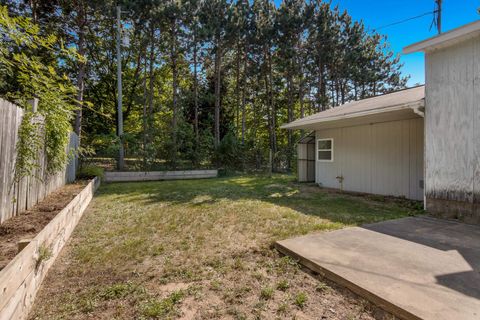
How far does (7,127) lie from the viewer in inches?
118

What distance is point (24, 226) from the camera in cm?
293

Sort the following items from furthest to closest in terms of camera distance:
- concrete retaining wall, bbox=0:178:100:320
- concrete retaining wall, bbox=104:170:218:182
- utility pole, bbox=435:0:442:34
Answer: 1. concrete retaining wall, bbox=104:170:218:182
2. utility pole, bbox=435:0:442:34
3. concrete retaining wall, bbox=0:178:100:320

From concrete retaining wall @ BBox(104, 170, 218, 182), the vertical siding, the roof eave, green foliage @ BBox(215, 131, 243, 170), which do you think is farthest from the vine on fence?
green foliage @ BBox(215, 131, 243, 170)

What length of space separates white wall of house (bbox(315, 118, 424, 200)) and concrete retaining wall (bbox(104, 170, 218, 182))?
17.6 feet

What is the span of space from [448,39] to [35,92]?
20.4ft

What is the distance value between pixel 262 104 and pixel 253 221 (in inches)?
636

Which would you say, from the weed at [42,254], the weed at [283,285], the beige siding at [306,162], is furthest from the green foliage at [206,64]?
the weed at [283,285]

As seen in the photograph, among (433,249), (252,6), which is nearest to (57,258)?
(433,249)

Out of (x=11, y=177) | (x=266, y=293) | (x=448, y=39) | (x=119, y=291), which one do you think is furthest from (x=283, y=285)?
(x=448, y=39)

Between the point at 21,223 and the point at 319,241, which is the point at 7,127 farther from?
the point at 319,241

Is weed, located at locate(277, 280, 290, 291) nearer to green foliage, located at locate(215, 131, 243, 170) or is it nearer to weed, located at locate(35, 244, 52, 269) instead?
weed, located at locate(35, 244, 52, 269)

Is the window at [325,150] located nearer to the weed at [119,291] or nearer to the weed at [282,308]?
the weed at [282,308]

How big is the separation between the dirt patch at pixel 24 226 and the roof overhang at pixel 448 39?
630cm

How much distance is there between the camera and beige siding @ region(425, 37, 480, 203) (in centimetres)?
412
